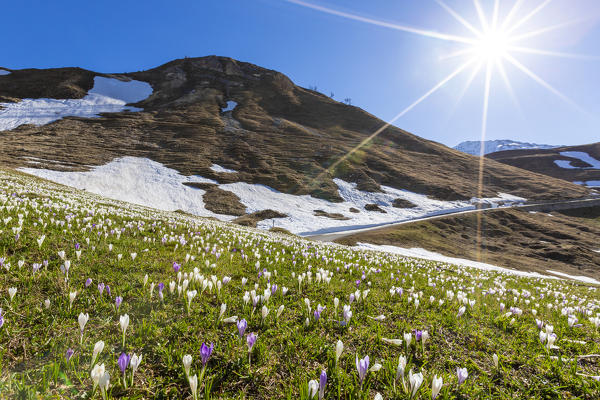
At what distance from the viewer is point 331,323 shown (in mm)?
3553

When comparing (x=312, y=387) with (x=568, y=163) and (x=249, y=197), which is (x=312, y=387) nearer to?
(x=249, y=197)

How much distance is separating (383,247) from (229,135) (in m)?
80.1

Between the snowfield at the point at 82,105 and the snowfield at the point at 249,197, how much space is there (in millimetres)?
53340

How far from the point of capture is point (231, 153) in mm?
84562

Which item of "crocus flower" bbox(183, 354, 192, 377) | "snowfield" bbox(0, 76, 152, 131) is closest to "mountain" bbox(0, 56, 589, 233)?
"snowfield" bbox(0, 76, 152, 131)

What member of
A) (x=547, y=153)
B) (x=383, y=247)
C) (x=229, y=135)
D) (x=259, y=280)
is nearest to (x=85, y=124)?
(x=229, y=135)

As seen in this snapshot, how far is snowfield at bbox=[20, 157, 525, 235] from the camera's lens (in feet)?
157

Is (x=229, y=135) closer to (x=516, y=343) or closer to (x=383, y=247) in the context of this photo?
(x=383, y=247)

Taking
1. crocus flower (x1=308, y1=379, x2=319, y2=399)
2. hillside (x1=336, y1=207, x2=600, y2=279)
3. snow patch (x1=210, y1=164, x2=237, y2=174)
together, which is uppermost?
snow patch (x1=210, y1=164, x2=237, y2=174)

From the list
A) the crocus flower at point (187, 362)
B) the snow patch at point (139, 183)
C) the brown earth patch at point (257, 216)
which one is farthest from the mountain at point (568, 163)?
the crocus flower at point (187, 362)

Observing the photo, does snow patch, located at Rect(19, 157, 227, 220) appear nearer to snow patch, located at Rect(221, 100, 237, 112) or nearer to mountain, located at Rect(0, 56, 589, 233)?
mountain, located at Rect(0, 56, 589, 233)

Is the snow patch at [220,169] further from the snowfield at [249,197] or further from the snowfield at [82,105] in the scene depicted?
the snowfield at [82,105]

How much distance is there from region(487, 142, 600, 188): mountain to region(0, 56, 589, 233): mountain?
52.0 metres

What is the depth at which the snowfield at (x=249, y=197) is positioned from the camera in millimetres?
47719
